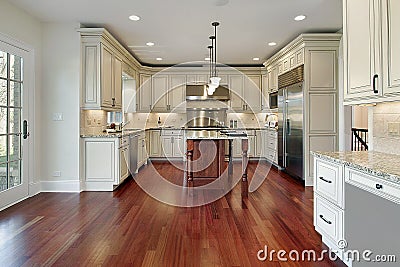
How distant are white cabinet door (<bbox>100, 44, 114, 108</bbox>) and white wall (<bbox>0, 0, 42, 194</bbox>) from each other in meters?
0.94

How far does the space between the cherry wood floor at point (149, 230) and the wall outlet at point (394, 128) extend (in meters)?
1.18

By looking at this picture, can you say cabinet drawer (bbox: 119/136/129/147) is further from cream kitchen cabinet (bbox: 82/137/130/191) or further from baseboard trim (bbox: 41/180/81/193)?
baseboard trim (bbox: 41/180/81/193)

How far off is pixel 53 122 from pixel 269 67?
17.4 feet

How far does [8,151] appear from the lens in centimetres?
414

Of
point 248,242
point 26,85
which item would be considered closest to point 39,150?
point 26,85

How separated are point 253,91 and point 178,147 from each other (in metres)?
2.64

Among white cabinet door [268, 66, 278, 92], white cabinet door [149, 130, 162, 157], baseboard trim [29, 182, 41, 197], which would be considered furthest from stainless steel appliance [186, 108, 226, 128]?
baseboard trim [29, 182, 41, 197]

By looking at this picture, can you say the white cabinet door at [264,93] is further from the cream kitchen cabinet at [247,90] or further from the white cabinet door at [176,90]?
the white cabinet door at [176,90]

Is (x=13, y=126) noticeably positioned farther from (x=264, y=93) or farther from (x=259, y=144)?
(x=264, y=93)

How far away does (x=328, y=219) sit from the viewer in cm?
253

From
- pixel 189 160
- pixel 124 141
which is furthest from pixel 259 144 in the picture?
pixel 124 141

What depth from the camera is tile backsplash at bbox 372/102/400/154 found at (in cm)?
264

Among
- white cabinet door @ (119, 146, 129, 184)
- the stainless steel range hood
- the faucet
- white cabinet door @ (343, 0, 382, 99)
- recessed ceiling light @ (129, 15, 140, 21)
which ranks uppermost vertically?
recessed ceiling light @ (129, 15, 140, 21)

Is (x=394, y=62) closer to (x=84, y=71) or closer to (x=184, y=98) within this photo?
(x=84, y=71)
